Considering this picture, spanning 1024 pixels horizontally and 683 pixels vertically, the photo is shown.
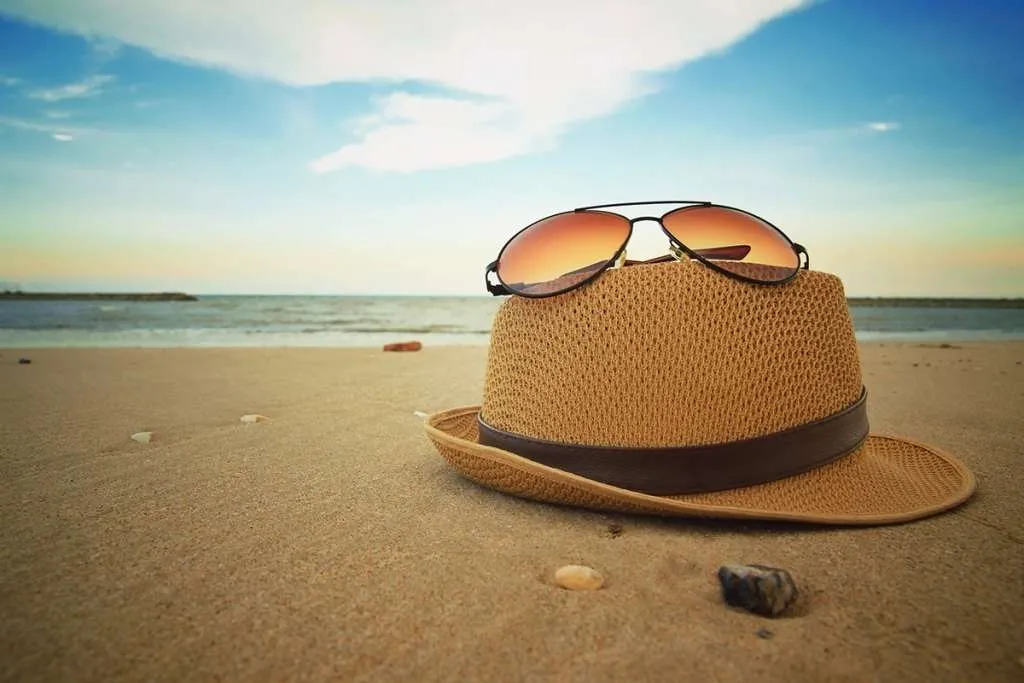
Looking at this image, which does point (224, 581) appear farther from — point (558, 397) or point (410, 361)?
point (410, 361)

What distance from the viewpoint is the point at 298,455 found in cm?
236

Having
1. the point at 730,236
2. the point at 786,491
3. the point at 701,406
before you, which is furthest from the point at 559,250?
the point at 786,491

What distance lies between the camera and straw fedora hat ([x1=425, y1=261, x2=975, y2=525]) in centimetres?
144

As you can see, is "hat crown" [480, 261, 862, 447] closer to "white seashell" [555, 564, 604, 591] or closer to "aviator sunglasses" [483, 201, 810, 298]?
"aviator sunglasses" [483, 201, 810, 298]

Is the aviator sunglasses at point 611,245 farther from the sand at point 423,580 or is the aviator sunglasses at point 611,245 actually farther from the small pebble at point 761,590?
the small pebble at point 761,590

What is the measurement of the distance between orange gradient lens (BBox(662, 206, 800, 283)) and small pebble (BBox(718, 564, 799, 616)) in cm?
85

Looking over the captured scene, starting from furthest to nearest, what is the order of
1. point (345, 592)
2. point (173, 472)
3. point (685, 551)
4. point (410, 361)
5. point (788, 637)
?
point (410, 361), point (173, 472), point (685, 551), point (345, 592), point (788, 637)

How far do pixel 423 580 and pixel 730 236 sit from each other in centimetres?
127

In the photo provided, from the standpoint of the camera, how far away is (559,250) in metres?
1.72

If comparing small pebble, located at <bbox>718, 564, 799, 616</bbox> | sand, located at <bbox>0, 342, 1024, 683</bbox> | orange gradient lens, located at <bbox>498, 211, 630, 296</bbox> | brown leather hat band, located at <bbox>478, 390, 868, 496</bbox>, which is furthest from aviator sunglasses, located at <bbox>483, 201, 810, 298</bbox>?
small pebble, located at <bbox>718, 564, 799, 616</bbox>

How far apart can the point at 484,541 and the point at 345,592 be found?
0.38m

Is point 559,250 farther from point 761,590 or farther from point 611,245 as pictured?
point 761,590

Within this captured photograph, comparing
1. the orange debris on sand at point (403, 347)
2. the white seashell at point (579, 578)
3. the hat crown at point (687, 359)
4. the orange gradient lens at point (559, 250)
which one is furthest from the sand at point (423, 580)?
the orange debris on sand at point (403, 347)

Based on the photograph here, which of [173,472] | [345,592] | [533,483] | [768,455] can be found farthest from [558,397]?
[173,472]
